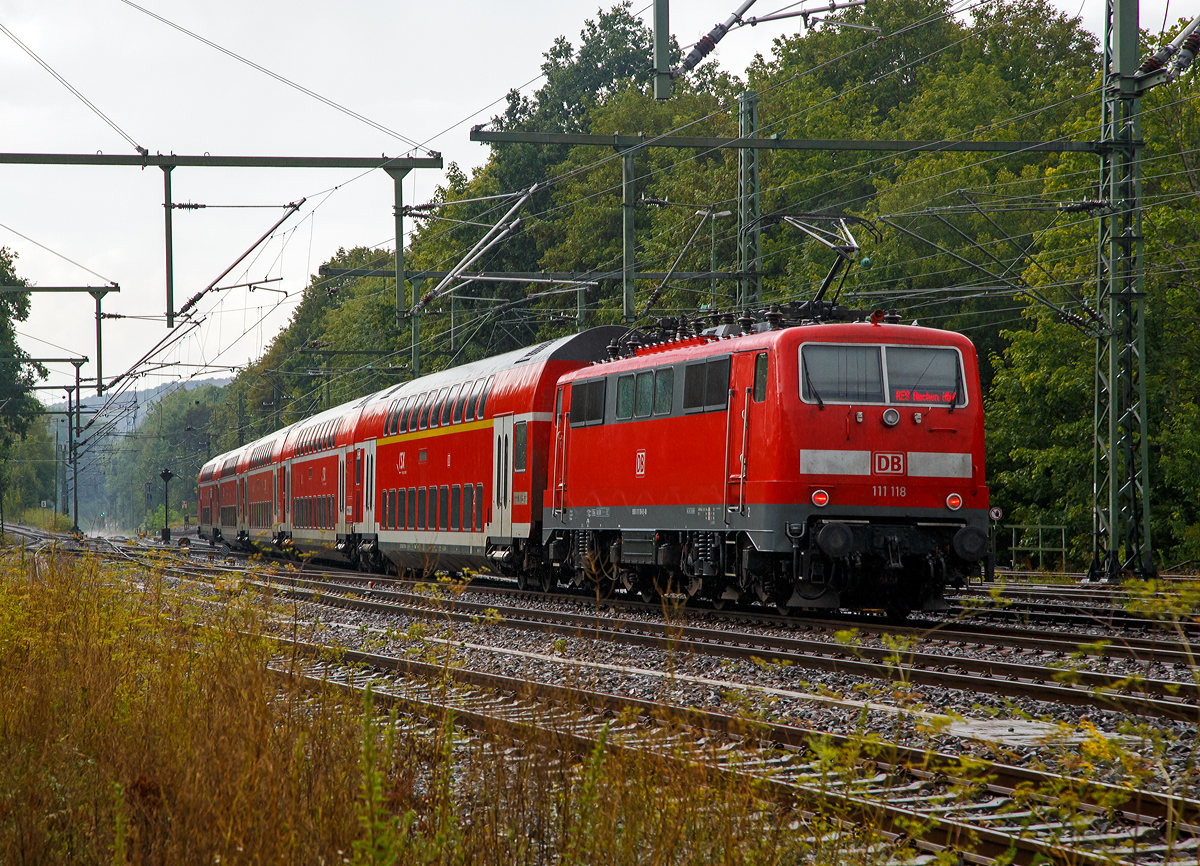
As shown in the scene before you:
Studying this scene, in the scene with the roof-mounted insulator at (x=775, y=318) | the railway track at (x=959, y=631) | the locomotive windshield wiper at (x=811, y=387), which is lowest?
the railway track at (x=959, y=631)

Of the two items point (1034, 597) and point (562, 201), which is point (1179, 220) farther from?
point (562, 201)

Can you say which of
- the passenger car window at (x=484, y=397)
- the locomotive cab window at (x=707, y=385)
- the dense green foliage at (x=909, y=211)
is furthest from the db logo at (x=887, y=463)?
the passenger car window at (x=484, y=397)

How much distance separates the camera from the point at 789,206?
4872cm

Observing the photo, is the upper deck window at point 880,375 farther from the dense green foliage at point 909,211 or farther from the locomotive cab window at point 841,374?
the dense green foliage at point 909,211

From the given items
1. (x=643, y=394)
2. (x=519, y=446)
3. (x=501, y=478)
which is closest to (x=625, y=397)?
(x=643, y=394)

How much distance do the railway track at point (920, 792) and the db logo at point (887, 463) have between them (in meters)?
6.09

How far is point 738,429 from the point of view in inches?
587

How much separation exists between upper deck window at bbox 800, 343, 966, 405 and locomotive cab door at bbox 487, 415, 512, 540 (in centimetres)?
779

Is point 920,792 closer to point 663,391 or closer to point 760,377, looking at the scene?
point 760,377

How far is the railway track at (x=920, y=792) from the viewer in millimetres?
5023

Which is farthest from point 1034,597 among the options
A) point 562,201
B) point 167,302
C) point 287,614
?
point 562,201

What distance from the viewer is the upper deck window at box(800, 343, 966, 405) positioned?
1440cm

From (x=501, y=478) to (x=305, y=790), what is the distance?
53.7 ft

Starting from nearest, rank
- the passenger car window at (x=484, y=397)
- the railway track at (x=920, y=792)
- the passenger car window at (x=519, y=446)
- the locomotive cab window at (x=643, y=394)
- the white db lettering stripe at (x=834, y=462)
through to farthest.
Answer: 1. the railway track at (x=920, y=792)
2. the white db lettering stripe at (x=834, y=462)
3. the locomotive cab window at (x=643, y=394)
4. the passenger car window at (x=519, y=446)
5. the passenger car window at (x=484, y=397)
